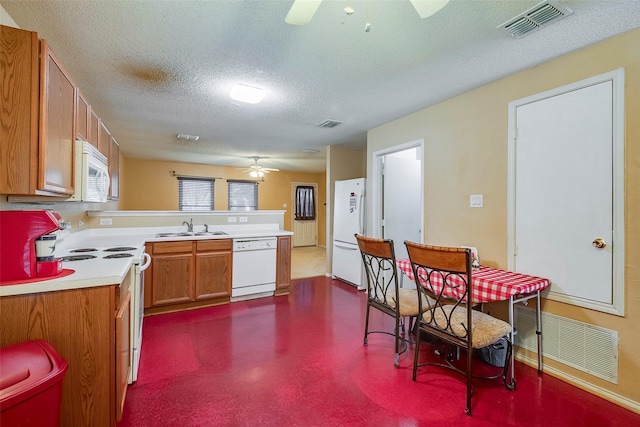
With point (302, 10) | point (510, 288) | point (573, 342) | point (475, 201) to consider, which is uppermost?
point (302, 10)

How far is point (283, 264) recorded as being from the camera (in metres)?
4.16

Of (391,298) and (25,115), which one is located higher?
(25,115)

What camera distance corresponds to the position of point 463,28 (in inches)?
71.7

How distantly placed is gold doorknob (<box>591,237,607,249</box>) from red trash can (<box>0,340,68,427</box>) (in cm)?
306

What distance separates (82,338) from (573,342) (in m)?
3.14

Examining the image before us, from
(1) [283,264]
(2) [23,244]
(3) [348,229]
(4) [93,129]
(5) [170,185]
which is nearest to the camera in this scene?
(2) [23,244]

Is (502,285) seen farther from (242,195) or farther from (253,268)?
(242,195)

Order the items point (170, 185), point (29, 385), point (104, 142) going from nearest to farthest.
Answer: point (29, 385) → point (104, 142) → point (170, 185)

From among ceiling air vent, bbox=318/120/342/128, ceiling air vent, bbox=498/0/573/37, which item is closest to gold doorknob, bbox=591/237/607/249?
ceiling air vent, bbox=498/0/573/37

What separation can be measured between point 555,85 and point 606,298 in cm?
159

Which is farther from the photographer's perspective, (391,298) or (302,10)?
(391,298)

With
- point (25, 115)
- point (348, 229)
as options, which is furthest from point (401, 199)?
point (25, 115)

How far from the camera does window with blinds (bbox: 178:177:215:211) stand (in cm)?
715

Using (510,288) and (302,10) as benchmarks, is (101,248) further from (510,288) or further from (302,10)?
(510,288)
